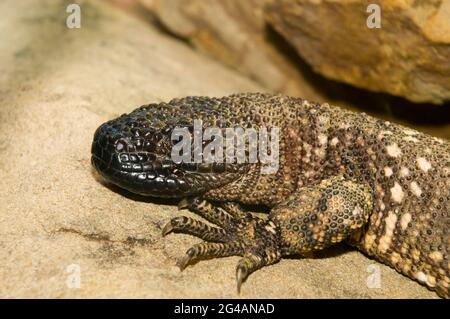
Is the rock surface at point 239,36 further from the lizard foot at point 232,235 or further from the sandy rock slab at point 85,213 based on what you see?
the lizard foot at point 232,235

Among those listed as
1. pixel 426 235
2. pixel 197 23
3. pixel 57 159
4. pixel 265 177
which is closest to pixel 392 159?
pixel 426 235

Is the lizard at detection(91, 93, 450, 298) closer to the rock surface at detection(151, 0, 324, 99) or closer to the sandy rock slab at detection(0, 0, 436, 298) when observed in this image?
the sandy rock slab at detection(0, 0, 436, 298)

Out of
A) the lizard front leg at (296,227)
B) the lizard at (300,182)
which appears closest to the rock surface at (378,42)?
the lizard at (300,182)

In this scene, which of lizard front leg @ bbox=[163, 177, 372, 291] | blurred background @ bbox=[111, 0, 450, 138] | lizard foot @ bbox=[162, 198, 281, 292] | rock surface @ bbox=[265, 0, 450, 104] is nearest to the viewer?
lizard foot @ bbox=[162, 198, 281, 292]

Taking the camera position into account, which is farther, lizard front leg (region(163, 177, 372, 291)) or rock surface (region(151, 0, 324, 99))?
rock surface (region(151, 0, 324, 99))

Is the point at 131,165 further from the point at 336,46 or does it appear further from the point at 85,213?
the point at 336,46

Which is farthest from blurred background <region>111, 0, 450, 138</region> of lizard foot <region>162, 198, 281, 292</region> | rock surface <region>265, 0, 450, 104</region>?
lizard foot <region>162, 198, 281, 292</region>

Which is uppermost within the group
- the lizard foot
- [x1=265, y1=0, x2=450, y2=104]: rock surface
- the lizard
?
[x1=265, y1=0, x2=450, y2=104]: rock surface

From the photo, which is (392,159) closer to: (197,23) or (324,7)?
(324,7)
